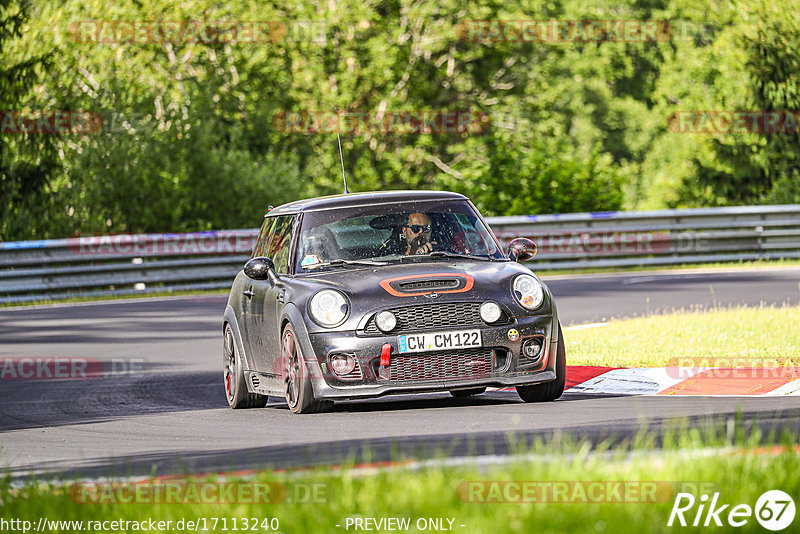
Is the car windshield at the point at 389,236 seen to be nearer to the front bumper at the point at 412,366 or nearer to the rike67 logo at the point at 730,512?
the front bumper at the point at 412,366

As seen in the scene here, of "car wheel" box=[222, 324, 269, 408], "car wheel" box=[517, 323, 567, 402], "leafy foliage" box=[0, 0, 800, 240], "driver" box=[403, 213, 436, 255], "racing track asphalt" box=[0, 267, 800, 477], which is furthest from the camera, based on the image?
"leafy foliage" box=[0, 0, 800, 240]

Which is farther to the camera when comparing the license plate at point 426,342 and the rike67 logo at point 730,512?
the license plate at point 426,342

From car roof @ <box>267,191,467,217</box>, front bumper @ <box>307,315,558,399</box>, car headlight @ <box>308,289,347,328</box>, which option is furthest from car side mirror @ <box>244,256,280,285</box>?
front bumper @ <box>307,315,558,399</box>

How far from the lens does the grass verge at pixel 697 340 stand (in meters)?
11.7

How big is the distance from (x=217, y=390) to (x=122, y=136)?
17693mm

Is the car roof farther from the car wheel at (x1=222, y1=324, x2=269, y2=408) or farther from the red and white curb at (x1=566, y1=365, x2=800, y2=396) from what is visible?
the red and white curb at (x1=566, y1=365, x2=800, y2=396)

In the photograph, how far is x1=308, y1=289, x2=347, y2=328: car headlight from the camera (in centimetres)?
961

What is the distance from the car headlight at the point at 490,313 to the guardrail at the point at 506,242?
620 inches

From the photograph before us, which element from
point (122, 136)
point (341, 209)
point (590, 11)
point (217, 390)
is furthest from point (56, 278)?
point (590, 11)

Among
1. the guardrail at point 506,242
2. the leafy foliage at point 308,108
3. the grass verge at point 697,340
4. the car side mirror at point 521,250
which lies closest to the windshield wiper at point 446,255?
the car side mirror at point 521,250

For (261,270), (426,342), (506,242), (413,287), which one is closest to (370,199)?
(261,270)

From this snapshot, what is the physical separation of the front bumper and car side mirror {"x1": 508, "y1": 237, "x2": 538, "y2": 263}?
3.82 ft

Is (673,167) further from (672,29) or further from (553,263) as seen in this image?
(553,263)

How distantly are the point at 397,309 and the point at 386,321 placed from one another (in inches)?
4.6
